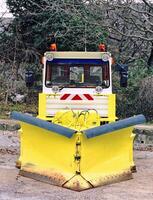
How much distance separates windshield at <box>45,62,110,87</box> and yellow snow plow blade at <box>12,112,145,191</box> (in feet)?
5.72

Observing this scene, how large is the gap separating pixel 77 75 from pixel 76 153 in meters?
2.79

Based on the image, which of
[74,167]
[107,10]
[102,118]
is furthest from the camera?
[107,10]

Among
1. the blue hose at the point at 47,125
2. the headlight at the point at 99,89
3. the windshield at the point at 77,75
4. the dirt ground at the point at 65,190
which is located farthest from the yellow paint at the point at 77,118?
the dirt ground at the point at 65,190

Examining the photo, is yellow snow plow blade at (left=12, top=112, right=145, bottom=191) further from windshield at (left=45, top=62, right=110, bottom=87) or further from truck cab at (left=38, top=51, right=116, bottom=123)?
windshield at (left=45, top=62, right=110, bottom=87)

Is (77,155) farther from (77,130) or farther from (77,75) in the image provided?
(77,75)

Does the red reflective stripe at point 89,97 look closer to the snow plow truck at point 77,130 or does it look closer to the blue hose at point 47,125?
the snow plow truck at point 77,130

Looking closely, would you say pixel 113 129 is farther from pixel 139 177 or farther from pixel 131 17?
pixel 131 17

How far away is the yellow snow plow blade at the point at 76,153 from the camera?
787 cm

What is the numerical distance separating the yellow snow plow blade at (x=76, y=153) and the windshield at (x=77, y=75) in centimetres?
174

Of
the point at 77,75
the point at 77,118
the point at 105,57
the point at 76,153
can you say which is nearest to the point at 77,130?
the point at 76,153

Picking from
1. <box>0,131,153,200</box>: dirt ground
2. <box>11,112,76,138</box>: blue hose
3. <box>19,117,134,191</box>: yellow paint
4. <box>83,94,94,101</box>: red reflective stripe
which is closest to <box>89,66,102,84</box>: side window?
<box>83,94,94,101</box>: red reflective stripe

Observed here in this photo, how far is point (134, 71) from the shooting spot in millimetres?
19141

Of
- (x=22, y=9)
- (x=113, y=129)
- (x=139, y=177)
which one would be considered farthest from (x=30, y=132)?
(x=22, y=9)

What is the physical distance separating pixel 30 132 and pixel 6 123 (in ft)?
23.7
